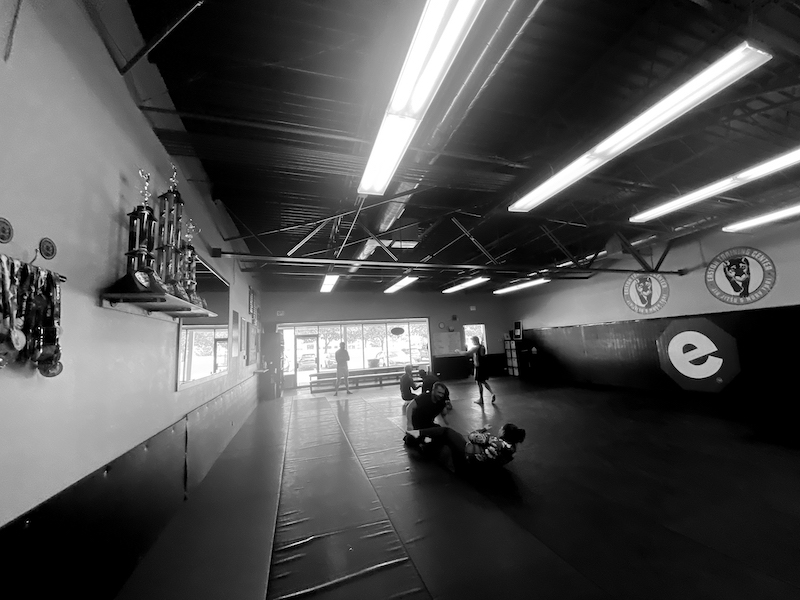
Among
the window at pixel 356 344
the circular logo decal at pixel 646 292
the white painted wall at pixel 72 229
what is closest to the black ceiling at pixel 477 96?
the white painted wall at pixel 72 229

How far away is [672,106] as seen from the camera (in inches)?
82.7

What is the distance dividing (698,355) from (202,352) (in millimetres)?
8913

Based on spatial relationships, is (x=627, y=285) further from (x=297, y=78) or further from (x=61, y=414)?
(x=61, y=414)

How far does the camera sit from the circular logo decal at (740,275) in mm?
5570

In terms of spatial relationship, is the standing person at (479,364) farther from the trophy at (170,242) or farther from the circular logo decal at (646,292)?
the trophy at (170,242)

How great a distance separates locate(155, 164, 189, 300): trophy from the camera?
6.82 ft

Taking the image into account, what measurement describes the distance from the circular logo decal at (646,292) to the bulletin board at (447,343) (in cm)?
552

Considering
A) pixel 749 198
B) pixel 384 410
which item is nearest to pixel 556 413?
pixel 384 410

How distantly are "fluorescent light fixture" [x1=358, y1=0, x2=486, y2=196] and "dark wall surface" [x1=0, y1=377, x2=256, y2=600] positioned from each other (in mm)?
2551

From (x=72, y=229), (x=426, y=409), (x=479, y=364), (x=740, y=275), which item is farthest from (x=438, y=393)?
(x=740, y=275)

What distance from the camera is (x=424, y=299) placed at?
11617 millimetres

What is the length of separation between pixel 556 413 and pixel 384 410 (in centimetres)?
332

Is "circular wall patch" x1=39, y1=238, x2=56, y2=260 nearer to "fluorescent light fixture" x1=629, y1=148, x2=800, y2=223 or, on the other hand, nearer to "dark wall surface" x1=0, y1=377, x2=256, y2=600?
"dark wall surface" x1=0, y1=377, x2=256, y2=600

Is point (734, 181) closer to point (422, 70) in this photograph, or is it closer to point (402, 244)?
point (422, 70)
